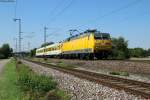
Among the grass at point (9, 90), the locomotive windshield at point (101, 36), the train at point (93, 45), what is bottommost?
the grass at point (9, 90)

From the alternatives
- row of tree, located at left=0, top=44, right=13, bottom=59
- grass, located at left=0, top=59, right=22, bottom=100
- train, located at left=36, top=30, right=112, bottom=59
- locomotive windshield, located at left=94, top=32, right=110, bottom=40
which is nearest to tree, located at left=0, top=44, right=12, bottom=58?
row of tree, located at left=0, top=44, right=13, bottom=59

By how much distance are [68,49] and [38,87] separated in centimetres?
4743

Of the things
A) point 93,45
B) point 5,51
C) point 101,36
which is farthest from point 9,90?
point 5,51

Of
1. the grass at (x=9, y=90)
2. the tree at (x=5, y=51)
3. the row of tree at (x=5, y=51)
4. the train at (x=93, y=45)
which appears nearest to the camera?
the grass at (x=9, y=90)

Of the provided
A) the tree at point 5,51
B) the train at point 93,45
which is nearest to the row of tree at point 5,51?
the tree at point 5,51

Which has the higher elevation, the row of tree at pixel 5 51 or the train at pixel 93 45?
the row of tree at pixel 5 51

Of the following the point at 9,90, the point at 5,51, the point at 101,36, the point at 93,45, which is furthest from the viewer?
the point at 5,51

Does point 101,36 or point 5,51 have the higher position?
point 5,51

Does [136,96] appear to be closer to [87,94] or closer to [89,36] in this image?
[87,94]

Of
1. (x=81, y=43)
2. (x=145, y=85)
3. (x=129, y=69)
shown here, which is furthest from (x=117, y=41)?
(x=145, y=85)

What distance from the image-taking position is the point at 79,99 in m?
13.5

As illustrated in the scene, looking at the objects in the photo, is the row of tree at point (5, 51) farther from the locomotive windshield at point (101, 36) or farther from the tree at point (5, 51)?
the locomotive windshield at point (101, 36)

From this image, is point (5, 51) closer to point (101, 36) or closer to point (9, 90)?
point (101, 36)

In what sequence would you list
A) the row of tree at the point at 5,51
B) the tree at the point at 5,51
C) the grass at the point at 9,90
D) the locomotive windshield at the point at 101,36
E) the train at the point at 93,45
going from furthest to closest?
the tree at the point at 5,51, the row of tree at the point at 5,51, the locomotive windshield at the point at 101,36, the train at the point at 93,45, the grass at the point at 9,90
